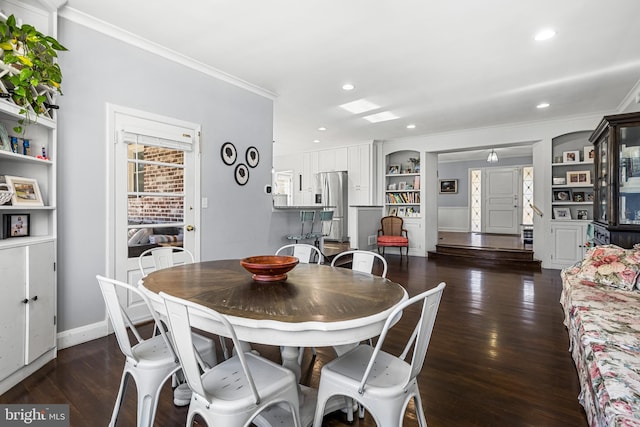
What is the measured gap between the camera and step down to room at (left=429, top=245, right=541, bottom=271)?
20.1 feet

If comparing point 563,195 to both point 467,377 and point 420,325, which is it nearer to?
point 467,377

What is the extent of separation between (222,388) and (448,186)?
11020mm

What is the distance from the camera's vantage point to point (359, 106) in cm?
507

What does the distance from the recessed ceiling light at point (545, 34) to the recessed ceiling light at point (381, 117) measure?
2557mm

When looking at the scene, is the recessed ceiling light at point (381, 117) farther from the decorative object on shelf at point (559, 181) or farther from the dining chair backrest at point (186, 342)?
the dining chair backrest at point (186, 342)

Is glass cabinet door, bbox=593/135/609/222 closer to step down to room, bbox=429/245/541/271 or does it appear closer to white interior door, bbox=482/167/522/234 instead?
step down to room, bbox=429/245/541/271

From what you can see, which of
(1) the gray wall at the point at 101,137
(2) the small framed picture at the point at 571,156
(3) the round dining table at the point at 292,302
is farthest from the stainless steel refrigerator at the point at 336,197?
(3) the round dining table at the point at 292,302

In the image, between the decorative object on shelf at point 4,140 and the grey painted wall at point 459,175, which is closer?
the decorative object on shelf at point 4,140

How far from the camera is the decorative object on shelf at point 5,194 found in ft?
6.64

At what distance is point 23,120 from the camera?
220 cm

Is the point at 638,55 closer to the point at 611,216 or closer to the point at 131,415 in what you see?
the point at 611,216

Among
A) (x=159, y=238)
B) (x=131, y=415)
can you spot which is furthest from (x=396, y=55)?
(x=131, y=415)

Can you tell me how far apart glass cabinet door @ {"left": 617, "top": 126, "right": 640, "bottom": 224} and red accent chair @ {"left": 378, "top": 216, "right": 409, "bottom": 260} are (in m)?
4.09

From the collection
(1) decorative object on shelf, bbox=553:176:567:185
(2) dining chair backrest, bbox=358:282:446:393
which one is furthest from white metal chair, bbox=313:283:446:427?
(1) decorative object on shelf, bbox=553:176:567:185
